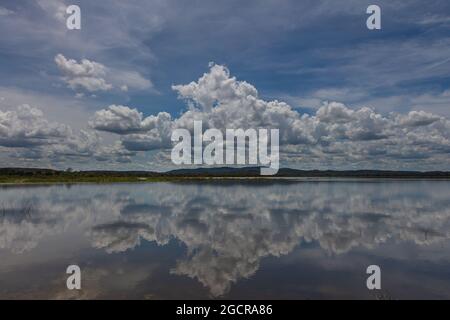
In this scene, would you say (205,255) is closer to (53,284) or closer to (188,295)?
(188,295)

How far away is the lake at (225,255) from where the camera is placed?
14898 millimetres

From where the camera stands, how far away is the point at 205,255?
827 inches

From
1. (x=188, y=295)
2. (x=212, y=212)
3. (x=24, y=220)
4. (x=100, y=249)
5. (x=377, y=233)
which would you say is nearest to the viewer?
(x=188, y=295)

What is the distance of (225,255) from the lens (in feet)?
68.8

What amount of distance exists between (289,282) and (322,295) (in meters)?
1.80

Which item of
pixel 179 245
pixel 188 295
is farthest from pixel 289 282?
pixel 179 245

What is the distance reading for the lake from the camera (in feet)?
48.9
